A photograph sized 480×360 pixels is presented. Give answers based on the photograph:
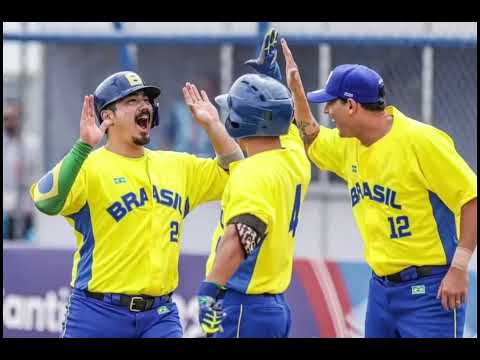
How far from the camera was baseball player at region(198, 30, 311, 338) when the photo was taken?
18.5 ft

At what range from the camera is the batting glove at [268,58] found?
6.63m

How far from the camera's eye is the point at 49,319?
9.41 metres

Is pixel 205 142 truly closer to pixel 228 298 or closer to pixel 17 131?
pixel 17 131

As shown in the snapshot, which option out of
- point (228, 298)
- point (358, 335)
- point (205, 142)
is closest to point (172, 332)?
point (228, 298)

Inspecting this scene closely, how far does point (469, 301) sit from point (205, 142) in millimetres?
3828

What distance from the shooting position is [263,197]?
5.54 metres

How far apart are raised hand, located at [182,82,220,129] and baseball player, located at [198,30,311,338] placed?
9.2 inches

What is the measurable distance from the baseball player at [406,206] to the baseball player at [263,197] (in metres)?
0.53

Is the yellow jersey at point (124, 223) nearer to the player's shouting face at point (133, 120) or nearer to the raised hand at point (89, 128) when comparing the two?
the player's shouting face at point (133, 120)

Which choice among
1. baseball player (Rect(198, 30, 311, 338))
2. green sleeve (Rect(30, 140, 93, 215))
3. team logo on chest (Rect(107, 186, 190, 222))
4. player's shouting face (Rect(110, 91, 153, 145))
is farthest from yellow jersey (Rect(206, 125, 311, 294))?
green sleeve (Rect(30, 140, 93, 215))

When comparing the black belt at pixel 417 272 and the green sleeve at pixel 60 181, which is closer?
the green sleeve at pixel 60 181

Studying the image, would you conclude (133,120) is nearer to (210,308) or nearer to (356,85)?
(356,85)

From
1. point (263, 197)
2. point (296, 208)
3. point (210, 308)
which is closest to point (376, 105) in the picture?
point (296, 208)

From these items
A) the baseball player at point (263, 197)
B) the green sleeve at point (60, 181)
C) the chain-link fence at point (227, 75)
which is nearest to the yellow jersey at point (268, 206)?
the baseball player at point (263, 197)
